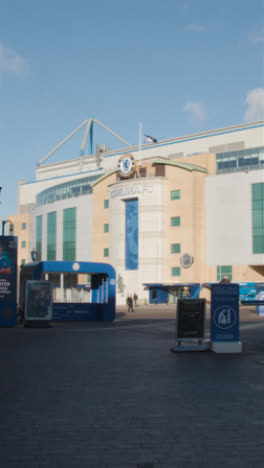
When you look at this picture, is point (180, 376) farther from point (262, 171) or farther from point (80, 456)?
point (262, 171)

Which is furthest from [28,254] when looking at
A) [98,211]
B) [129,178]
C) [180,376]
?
[180,376]

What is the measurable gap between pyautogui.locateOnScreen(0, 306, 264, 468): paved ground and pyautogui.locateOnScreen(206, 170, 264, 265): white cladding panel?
170 ft

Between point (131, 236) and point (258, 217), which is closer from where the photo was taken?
point (258, 217)

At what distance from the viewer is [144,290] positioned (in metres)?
68.3

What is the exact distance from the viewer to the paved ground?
212 inches

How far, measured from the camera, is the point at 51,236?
84.5m

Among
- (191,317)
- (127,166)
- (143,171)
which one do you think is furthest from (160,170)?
(191,317)

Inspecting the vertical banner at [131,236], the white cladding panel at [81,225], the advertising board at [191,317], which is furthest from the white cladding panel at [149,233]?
the advertising board at [191,317]

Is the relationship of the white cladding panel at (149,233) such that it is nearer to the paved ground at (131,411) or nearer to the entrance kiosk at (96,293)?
the entrance kiosk at (96,293)

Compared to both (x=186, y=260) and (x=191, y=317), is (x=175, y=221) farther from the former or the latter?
(x=191, y=317)

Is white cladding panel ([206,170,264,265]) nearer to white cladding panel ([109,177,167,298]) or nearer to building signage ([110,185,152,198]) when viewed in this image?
white cladding panel ([109,177,167,298])

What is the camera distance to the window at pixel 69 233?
80.9 metres

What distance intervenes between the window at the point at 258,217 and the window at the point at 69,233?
2666cm

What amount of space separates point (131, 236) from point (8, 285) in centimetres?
4409
